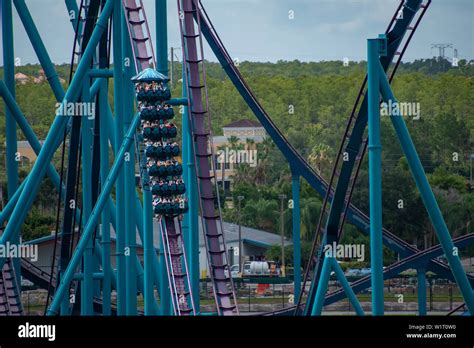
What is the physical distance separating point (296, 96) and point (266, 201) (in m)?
1.82

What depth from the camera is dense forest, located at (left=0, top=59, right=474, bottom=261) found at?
47.8 ft

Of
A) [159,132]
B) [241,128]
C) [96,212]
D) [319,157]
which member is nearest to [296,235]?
[96,212]

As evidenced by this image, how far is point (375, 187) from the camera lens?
900 centimetres

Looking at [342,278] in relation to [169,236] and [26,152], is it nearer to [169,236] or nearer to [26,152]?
[169,236]

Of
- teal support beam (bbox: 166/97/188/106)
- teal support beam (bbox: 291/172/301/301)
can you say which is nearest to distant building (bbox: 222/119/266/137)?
teal support beam (bbox: 291/172/301/301)

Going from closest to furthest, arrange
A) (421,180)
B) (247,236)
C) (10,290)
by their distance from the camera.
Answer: (421,180) < (10,290) < (247,236)

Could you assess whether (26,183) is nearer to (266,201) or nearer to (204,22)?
(204,22)

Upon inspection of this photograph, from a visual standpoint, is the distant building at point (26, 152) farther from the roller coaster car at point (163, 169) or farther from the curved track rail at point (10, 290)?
the roller coaster car at point (163, 169)

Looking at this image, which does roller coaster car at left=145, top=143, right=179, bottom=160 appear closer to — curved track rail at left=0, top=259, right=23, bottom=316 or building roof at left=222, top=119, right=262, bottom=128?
curved track rail at left=0, top=259, right=23, bottom=316

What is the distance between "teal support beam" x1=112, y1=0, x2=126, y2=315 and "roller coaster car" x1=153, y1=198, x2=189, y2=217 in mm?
1504

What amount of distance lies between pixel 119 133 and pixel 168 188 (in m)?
1.73

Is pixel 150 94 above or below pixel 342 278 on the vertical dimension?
above
